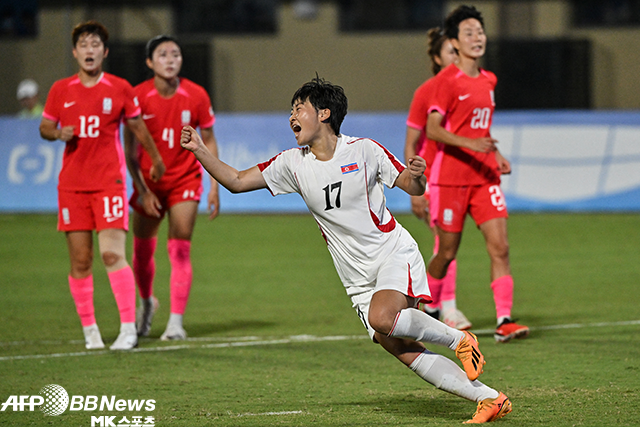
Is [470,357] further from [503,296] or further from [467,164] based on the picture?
[467,164]

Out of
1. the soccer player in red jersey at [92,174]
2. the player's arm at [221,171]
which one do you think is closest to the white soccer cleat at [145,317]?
the soccer player in red jersey at [92,174]

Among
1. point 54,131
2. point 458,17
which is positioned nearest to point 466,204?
point 458,17

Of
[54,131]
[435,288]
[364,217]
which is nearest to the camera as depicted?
[364,217]

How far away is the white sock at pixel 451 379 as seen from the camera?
15.3ft

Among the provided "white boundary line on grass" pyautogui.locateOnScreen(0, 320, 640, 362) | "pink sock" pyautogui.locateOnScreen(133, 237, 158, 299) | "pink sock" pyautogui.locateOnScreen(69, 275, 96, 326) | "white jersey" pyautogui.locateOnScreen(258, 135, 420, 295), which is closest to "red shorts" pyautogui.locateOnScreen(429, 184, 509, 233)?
"white boundary line on grass" pyautogui.locateOnScreen(0, 320, 640, 362)

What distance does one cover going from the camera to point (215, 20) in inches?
971

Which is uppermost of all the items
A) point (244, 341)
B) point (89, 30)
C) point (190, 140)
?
point (89, 30)

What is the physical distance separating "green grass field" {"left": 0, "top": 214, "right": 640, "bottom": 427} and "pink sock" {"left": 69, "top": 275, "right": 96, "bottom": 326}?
0.22 m

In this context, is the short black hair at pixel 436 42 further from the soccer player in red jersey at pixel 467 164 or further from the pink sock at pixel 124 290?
the pink sock at pixel 124 290

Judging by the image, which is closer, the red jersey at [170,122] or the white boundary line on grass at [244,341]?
the white boundary line on grass at [244,341]

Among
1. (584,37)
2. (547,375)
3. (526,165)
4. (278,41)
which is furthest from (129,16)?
(547,375)

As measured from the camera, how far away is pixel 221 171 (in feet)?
16.4

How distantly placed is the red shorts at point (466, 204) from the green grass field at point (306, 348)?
897mm

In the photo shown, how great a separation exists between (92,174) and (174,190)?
760 millimetres
